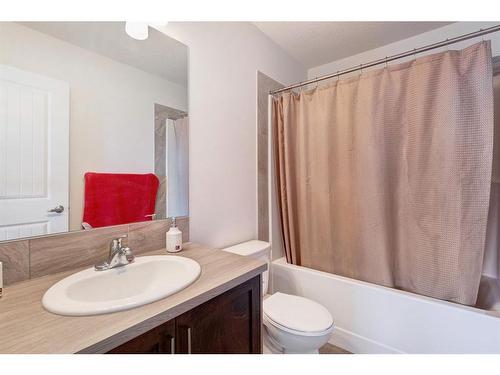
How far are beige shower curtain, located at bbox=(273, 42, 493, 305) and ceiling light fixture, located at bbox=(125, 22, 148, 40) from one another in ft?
3.43

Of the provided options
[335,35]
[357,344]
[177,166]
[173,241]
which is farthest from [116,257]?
[335,35]

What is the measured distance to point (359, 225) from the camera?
148 centimetres

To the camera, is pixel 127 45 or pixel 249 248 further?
pixel 249 248

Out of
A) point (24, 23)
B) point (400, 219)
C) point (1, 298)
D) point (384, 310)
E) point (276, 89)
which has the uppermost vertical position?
point (276, 89)

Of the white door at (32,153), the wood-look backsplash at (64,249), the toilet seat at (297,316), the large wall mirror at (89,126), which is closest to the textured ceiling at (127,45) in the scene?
the large wall mirror at (89,126)

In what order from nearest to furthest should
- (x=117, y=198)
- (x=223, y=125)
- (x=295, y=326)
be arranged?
(x=117, y=198), (x=295, y=326), (x=223, y=125)

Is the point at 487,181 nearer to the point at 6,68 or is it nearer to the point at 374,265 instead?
the point at 374,265

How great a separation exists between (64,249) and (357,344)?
1.70 m

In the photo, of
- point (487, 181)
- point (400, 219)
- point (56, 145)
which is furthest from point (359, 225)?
point (56, 145)

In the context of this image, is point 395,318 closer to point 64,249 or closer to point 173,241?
point 173,241

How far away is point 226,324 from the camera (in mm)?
770

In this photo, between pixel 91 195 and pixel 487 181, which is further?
pixel 487 181

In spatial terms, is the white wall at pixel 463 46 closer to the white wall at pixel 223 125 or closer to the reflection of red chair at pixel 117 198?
the white wall at pixel 223 125

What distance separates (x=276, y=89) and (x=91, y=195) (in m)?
1.56
